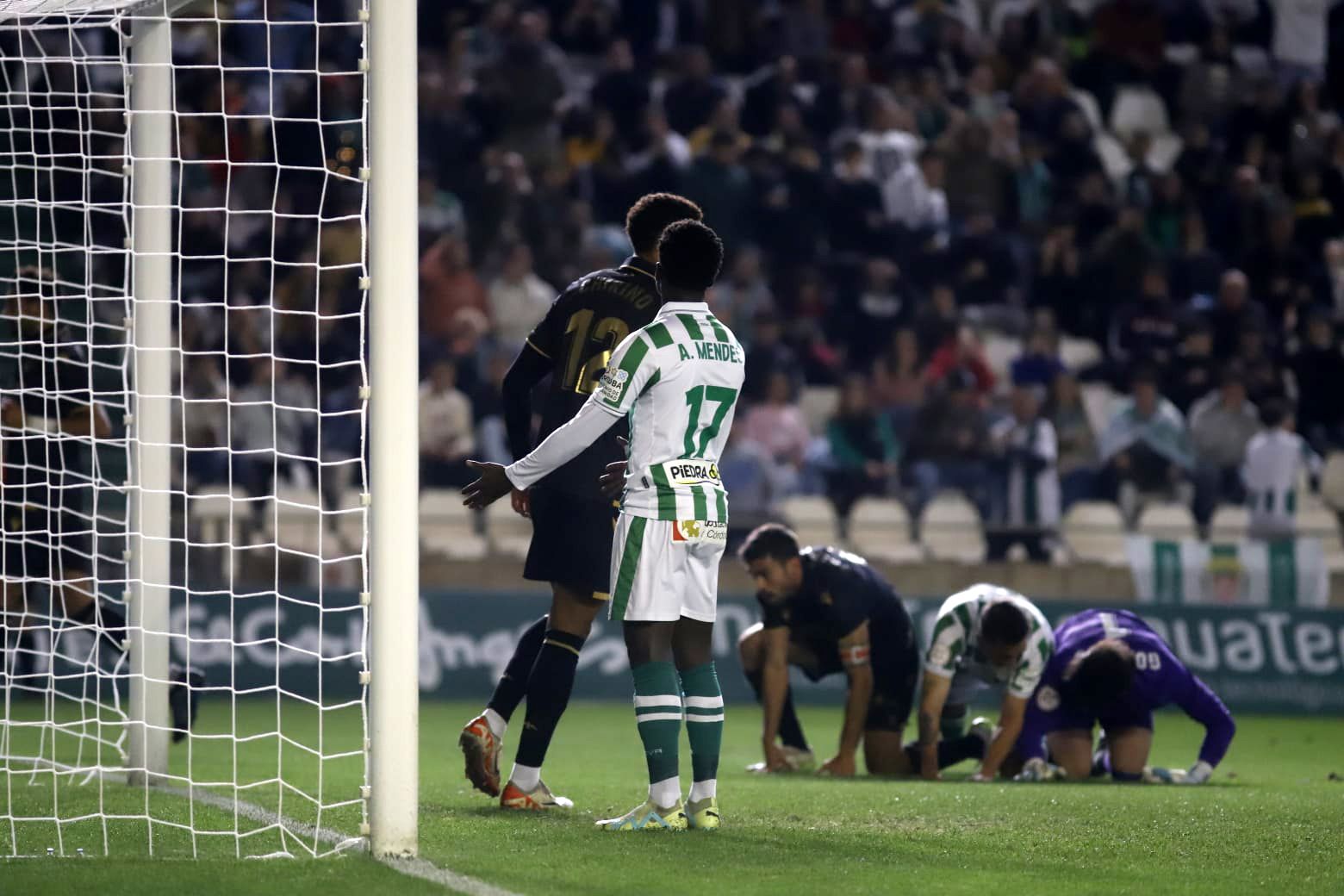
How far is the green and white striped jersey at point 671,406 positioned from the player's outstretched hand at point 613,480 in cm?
9

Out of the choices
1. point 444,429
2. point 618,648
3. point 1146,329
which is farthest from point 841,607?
point 1146,329

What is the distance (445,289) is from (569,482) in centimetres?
876

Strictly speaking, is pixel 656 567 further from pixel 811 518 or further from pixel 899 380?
pixel 899 380

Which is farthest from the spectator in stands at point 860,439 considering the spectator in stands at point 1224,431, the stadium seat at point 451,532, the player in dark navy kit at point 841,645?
the player in dark navy kit at point 841,645

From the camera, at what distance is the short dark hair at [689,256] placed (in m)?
5.39

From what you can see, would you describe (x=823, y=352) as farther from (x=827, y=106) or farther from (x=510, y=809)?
(x=510, y=809)

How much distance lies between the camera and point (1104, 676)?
814 cm

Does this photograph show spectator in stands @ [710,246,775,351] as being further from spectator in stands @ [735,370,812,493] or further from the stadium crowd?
spectator in stands @ [735,370,812,493]

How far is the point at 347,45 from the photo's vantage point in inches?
619

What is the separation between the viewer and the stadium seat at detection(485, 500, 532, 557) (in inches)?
495

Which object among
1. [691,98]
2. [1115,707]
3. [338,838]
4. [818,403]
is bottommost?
[1115,707]

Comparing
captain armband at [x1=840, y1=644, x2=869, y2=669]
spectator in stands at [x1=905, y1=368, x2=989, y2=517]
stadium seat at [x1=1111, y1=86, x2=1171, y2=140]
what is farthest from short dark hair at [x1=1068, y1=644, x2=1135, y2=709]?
stadium seat at [x1=1111, y1=86, x2=1171, y2=140]

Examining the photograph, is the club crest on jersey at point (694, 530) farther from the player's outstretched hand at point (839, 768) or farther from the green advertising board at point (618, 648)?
the green advertising board at point (618, 648)

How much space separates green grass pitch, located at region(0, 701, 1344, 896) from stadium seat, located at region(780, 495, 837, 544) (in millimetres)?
4406
